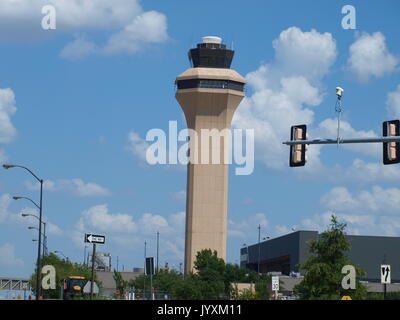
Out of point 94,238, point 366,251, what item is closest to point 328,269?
point 94,238

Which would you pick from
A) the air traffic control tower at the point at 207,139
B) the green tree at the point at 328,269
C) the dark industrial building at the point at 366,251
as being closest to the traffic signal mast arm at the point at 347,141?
the green tree at the point at 328,269

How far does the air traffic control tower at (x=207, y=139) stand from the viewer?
6526 inches

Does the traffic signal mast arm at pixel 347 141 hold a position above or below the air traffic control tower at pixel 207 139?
below

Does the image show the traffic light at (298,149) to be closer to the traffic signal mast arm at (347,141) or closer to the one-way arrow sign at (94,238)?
the traffic signal mast arm at (347,141)

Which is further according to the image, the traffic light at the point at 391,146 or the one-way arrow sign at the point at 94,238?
the one-way arrow sign at the point at 94,238

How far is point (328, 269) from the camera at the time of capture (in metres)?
61.6

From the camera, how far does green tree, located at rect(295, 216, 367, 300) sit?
201 ft

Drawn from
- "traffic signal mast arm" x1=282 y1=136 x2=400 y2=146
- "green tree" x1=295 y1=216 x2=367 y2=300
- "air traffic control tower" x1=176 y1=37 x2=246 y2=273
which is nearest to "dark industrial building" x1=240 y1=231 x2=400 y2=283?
"air traffic control tower" x1=176 y1=37 x2=246 y2=273

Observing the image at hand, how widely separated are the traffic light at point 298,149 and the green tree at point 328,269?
2684cm

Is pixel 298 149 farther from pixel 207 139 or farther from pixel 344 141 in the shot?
pixel 207 139

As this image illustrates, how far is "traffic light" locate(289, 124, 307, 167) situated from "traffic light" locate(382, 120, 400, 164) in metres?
3.15

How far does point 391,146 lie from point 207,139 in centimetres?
13698
